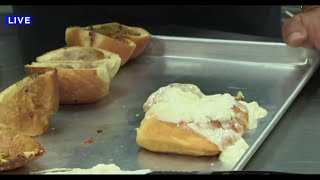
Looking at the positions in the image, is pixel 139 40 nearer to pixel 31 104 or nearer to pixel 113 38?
pixel 113 38

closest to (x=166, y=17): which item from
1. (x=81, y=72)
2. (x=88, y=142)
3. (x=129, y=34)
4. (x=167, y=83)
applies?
(x=129, y=34)

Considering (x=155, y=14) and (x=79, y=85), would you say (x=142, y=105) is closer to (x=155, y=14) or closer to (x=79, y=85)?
(x=79, y=85)

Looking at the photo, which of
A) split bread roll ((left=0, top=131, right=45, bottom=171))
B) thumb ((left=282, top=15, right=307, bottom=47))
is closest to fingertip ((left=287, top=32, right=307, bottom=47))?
thumb ((left=282, top=15, right=307, bottom=47))

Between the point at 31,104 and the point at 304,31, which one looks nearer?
the point at 31,104

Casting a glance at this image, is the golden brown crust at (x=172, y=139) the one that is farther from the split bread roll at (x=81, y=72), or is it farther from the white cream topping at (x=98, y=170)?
the split bread roll at (x=81, y=72)

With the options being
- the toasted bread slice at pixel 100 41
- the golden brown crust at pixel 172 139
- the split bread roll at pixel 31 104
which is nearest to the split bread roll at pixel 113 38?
the toasted bread slice at pixel 100 41

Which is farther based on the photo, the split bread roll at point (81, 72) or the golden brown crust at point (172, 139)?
the split bread roll at point (81, 72)
